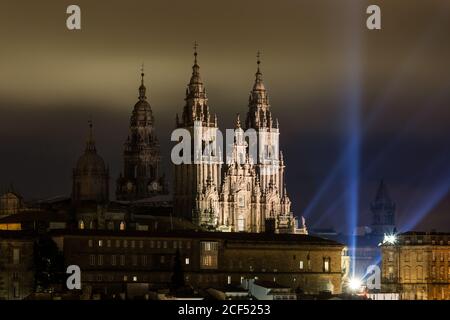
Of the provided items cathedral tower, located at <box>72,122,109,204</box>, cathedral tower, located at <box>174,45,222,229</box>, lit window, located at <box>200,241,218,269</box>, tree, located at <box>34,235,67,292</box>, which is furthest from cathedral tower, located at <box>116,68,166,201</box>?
tree, located at <box>34,235,67,292</box>

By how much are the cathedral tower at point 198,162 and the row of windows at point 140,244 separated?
17.6m

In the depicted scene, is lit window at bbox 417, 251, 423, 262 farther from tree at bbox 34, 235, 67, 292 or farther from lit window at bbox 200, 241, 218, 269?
tree at bbox 34, 235, 67, 292

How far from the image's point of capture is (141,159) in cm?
19088

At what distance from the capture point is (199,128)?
172000 mm

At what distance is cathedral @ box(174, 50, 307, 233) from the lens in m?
172

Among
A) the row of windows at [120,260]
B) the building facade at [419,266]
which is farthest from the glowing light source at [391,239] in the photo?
the row of windows at [120,260]

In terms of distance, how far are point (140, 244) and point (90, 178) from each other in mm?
30248

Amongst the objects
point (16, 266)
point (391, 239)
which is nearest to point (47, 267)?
point (16, 266)

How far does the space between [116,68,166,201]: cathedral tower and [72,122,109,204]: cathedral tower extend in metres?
8.86

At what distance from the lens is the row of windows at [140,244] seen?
148 meters
